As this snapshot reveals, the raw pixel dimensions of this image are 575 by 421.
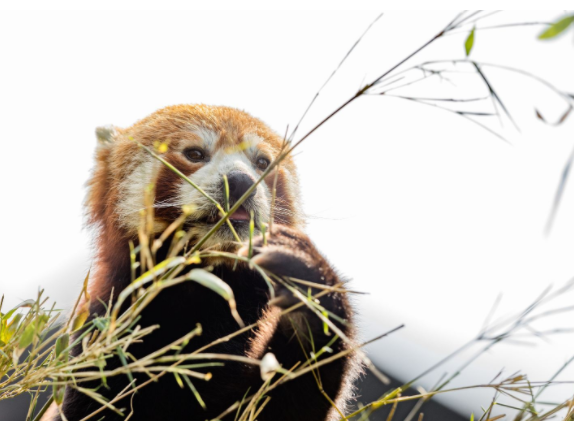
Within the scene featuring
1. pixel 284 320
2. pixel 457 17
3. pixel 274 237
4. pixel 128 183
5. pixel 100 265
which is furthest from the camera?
pixel 128 183

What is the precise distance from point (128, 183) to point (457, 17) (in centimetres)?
186

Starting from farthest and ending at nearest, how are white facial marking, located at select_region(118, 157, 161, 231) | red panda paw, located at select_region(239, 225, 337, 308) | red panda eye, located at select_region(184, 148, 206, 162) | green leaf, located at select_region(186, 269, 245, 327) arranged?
red panda eye, located at select_region(184, 148, 206, 162), white facial marking, located at select_region(118, 157, 161, 231), red panda paw, located at select_region(239, 225, 337, 308), green leaf, located at select_region(186, 269, 245, 327)

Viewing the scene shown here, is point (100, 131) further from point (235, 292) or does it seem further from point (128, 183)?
point (235, 292)

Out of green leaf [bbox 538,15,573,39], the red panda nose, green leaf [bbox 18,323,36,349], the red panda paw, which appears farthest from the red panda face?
green leaf [bbox 538,15,573,39]

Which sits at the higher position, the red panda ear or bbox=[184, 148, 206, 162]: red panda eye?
bbox=[184, 148, 206, 162]: red panda eye

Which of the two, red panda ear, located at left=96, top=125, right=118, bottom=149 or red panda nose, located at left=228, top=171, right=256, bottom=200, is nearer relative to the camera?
red panda nose, located at left=228, top=171, right=256, bottom=200

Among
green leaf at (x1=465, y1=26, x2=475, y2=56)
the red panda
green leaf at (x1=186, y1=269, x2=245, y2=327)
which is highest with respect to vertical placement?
green leaf at (x1=465, y1=26, x2=475, y2=56)

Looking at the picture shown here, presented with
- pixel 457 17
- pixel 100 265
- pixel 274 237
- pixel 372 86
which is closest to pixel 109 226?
pixel 100 265

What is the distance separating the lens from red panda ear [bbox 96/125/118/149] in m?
2.72

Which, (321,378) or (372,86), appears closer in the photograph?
(372,86)

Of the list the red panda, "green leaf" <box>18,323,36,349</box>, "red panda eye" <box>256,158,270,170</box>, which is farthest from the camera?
"red panda eye" <box>256,158,270,170</box>

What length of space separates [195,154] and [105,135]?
758mm

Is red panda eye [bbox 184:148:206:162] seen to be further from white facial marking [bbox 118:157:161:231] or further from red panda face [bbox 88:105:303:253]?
Answer: white facial marking [bbox 118:157:161:231]

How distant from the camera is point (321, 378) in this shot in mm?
1555
